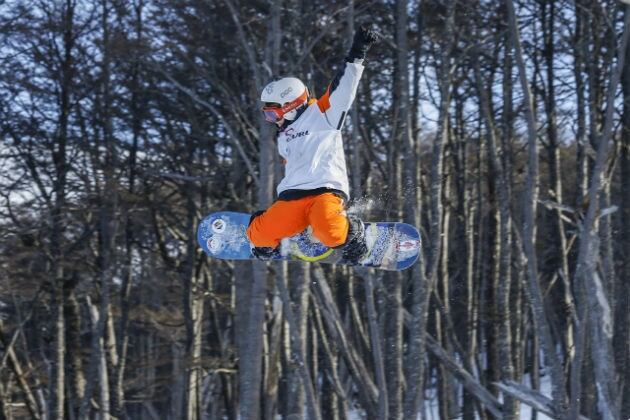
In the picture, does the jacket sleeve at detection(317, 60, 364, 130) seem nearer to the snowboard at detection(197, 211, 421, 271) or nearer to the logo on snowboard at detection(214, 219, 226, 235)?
the snowboard at detection(197, 211, 421, 271)

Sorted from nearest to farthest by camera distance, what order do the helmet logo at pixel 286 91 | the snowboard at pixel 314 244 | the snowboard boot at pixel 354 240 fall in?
the helmet logo at pixel 286 91 → the snowboard boot at pixel 354 240 → the snowboard at pixel 314 244

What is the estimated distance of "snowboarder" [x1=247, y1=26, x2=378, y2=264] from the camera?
595 cm

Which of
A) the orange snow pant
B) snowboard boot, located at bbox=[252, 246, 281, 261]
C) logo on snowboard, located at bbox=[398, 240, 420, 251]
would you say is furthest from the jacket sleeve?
logo on snowboard, located at bbox=[398, 240, 420, 251]

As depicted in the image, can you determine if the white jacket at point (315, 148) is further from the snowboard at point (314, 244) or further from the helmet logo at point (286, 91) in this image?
the snowboard at point (314, 244)

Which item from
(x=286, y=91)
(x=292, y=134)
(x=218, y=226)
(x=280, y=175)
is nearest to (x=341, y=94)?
(x=286, y=91)

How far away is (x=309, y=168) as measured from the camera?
6051mm

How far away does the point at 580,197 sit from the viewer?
10977mm

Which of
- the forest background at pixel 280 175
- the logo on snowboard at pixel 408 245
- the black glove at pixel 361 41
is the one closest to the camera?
the black glove at pixel 361 41

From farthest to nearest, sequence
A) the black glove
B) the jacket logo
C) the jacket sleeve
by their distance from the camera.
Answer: the jacket logo
the jacket sleeve
the black glove

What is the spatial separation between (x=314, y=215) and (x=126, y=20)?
8642 mm

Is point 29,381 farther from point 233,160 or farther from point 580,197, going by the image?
point 580,197

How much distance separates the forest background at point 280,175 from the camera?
9898 millimetres

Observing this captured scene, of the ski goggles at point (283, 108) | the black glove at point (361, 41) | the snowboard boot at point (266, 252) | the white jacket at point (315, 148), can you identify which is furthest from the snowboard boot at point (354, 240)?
the black glove at point (361, 41)

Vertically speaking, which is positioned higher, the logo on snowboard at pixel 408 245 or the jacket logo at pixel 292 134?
the jacket logo at pixel 292 134
